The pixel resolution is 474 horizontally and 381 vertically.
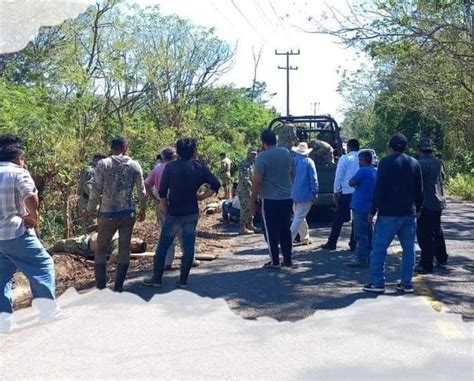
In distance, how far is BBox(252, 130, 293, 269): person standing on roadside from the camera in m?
8.55

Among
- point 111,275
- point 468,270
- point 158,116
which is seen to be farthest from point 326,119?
point 158,116

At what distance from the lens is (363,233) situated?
8.77m

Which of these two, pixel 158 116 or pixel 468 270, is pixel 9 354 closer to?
pixel 468 270

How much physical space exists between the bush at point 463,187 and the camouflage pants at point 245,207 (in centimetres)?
1563

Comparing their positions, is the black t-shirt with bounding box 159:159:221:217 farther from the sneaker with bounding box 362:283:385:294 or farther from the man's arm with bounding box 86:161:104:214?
the sneaker with bounding box 362:283:385:294

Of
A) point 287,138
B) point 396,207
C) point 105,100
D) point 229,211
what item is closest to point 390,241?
point 396,207

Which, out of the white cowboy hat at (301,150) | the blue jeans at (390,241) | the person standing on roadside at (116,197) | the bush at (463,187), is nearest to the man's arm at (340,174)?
the white cowboy hat at (301,150)

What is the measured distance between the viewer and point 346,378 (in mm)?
4578

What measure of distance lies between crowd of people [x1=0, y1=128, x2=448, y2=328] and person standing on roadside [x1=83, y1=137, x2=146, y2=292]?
11 mm

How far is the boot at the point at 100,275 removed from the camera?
739 centimetres

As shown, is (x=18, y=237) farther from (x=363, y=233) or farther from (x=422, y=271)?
(x=422, y=271)

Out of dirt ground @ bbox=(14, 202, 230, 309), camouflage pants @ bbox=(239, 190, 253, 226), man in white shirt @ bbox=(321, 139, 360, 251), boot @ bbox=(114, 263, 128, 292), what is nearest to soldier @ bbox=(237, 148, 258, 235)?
camouflage pants @ bbox=(239, 190, 253, 226)

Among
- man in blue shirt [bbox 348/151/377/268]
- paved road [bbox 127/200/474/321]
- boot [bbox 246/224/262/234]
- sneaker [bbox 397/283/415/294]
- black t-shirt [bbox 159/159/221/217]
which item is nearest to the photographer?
paved road [bbox 127/200/474/321]

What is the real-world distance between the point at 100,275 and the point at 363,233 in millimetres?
3499
